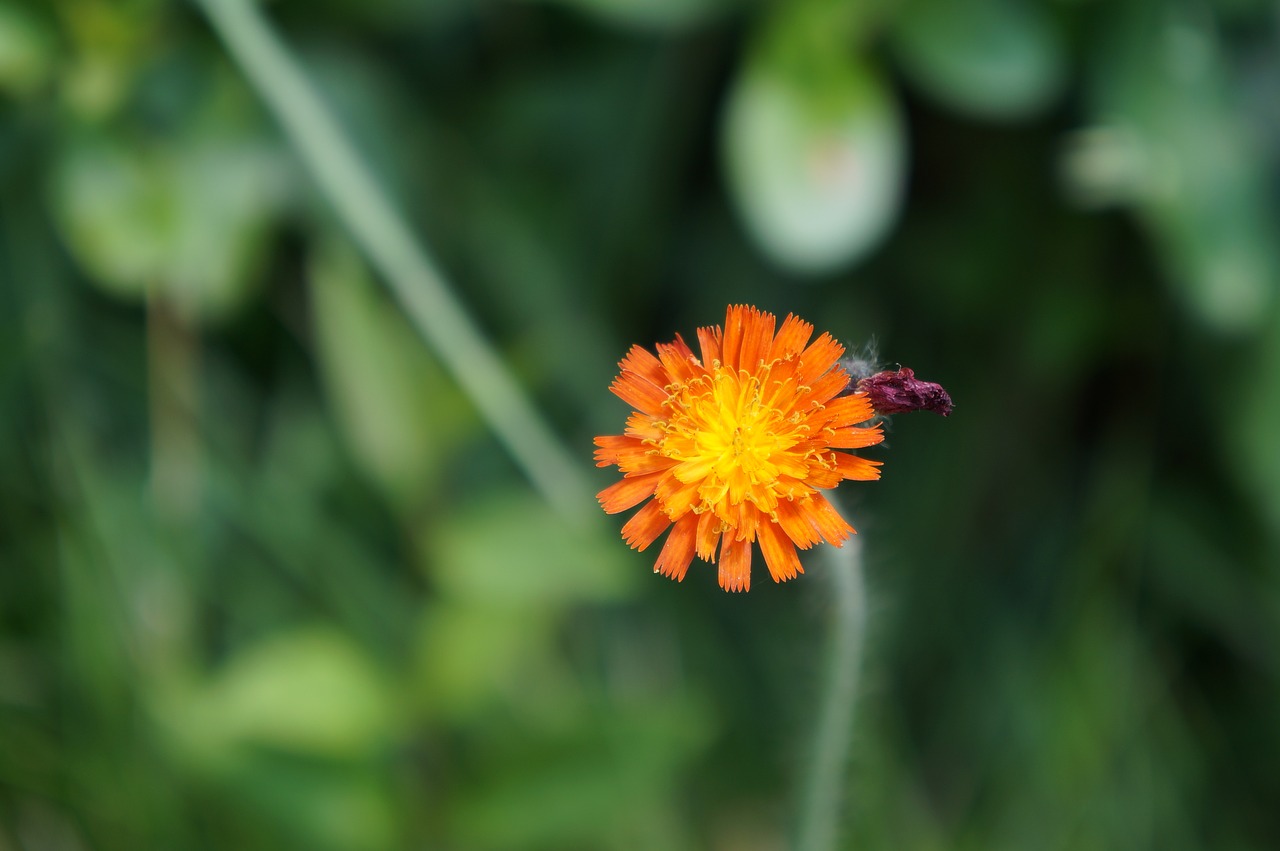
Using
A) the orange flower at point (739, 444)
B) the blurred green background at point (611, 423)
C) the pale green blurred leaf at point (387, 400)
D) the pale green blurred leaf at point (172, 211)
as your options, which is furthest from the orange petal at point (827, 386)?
the pale green blurred leaf at point (172, 211)

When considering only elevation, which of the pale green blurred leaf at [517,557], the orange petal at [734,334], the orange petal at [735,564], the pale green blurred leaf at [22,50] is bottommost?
the orange petal at [735,564]

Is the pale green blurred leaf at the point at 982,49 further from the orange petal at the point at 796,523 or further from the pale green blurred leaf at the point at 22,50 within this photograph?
the pale green blurred leaf at the point at 22,50

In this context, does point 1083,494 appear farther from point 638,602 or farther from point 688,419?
point 688,419

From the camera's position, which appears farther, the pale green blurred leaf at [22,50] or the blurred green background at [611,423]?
the blurred green background at [611,423]

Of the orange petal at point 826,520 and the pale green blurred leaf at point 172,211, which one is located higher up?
the pale green blurred leaf at point 172,211

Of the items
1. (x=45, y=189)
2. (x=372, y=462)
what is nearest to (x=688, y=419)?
(x=372, y=462)

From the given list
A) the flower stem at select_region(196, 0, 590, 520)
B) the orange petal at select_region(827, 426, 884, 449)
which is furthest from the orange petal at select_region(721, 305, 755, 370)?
the flower stem at select_region(196, 0, 590, 520)

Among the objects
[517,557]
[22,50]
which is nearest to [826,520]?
[517,557]
